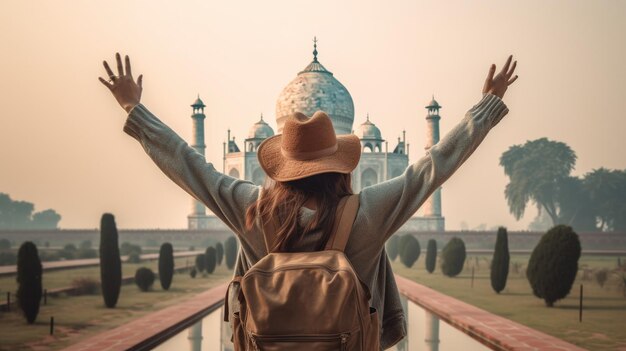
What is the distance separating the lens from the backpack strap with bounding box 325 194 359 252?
4.53 ft

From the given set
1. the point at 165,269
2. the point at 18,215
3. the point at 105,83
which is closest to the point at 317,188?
the point at 105,83

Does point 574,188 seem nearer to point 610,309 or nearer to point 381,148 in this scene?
point 381,148

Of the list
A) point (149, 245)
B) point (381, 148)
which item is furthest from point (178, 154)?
point (381, 148)

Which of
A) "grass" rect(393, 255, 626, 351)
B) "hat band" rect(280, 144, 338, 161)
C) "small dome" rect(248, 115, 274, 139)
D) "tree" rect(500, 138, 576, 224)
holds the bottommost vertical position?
"grass" rect(393, 255, 626, 351)

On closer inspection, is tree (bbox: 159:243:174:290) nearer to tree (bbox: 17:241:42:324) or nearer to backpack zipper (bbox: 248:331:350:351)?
tree (bbox: 17:241:42:324)

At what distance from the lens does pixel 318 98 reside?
107 ft

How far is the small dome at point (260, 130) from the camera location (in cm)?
3507

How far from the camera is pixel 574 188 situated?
35.5 metres

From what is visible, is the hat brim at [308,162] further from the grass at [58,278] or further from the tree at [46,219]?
the tree at [46,219]

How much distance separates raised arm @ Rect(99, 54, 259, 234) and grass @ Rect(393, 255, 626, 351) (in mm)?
4528

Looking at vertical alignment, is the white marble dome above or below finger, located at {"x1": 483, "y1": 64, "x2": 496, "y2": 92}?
above

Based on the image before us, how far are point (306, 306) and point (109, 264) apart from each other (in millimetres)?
7530

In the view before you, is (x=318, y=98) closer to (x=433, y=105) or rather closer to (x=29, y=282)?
(x=433, y=105)

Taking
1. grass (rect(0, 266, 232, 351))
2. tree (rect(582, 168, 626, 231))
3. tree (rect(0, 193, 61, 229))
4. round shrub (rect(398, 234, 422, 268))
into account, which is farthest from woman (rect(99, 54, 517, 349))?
tree (rect(0, 193, 61, 229))
